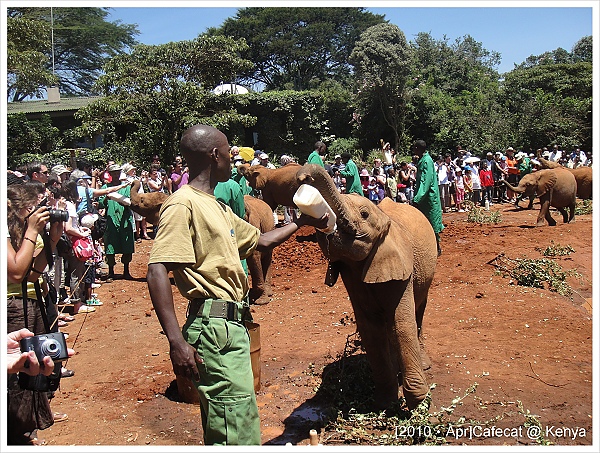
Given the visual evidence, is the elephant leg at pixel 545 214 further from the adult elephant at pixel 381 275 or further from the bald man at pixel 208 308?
the bald man at pixel 208 308

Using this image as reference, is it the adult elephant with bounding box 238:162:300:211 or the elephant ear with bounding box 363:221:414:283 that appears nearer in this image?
the elephant ear with bounding box 363:221:414:283

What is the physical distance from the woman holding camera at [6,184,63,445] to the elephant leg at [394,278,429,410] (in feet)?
8.42

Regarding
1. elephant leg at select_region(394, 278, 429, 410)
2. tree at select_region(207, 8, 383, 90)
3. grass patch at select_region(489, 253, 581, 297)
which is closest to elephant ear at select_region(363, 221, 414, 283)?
elephant leg at select_region(394, 278, 429, 410)

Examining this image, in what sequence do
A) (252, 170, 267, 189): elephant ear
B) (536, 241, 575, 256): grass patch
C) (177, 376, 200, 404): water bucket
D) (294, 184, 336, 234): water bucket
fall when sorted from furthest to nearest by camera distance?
(536, 241, 575, 256): grass patch
(252, 170, 267, 189): elephant ear
(177, 376, 200, 404): water bucket
(294, 184, 336, 234): water bucket

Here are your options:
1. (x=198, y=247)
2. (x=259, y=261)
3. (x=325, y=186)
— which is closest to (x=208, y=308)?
(x=198, y=247)

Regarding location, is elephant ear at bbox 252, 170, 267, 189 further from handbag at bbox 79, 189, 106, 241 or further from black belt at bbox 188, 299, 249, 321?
black belt at bbox 188, 299, 249, 321

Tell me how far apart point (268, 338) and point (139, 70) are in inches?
607

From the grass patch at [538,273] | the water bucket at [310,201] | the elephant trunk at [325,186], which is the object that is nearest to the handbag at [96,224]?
the grass patch at [538,273]

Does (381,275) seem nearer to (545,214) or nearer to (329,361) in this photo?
(329,361)

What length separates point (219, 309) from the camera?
3320 mm

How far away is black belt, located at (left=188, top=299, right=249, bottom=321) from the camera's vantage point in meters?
3.31

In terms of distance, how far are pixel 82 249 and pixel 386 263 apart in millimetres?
5144

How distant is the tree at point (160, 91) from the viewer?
67.8 ft

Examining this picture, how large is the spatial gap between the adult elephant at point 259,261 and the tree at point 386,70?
76.5 feet
